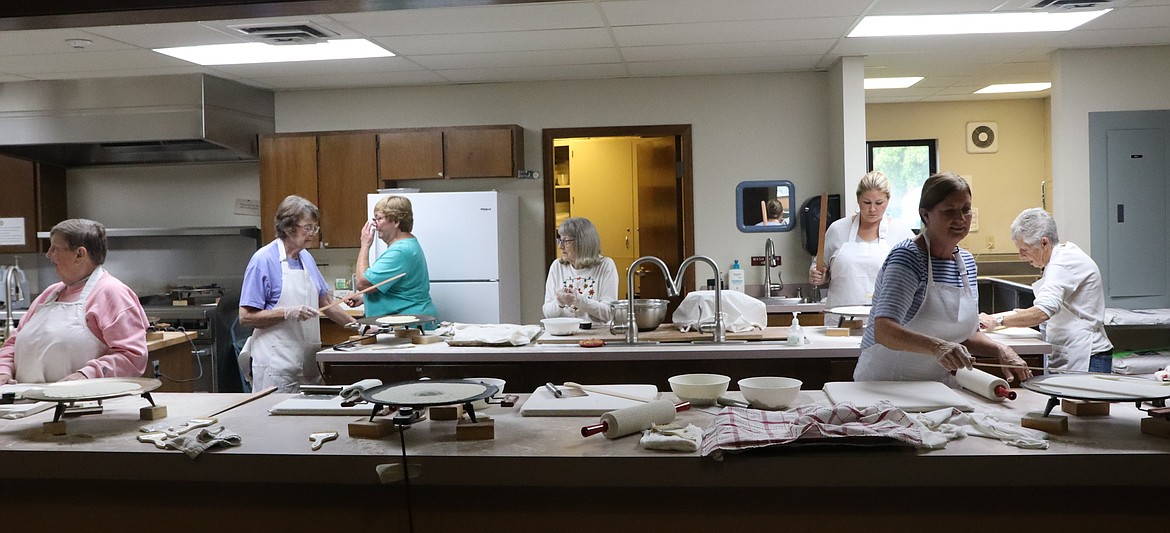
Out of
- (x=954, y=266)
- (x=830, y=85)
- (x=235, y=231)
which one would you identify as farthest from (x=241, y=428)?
(x=830, y=85)

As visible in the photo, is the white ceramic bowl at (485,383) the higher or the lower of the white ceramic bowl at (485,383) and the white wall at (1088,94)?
the lower

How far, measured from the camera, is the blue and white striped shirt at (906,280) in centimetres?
270

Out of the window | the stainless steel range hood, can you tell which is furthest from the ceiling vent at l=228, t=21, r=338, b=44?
the window

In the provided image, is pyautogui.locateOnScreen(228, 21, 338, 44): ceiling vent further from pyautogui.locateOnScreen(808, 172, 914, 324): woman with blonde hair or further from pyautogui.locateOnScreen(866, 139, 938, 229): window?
pyautogui.locateOnScreen(866, 139, 938, 229): window

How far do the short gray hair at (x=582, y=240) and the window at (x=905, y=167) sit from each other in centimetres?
472

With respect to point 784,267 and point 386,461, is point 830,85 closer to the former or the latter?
point 784,267

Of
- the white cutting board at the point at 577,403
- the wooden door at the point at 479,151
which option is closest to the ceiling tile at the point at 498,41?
the wooden door at the point at 479,151

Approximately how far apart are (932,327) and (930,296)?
0.11 metres

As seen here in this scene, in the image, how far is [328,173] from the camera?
256 inches

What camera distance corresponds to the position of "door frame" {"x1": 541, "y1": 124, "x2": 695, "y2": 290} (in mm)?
6520

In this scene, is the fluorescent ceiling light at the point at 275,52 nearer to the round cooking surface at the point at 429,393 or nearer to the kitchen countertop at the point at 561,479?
the round cooking surface at the point at 429,393

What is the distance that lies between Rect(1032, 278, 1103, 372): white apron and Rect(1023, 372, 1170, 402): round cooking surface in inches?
79.6

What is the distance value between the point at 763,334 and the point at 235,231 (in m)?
4.64

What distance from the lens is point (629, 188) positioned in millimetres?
8734
